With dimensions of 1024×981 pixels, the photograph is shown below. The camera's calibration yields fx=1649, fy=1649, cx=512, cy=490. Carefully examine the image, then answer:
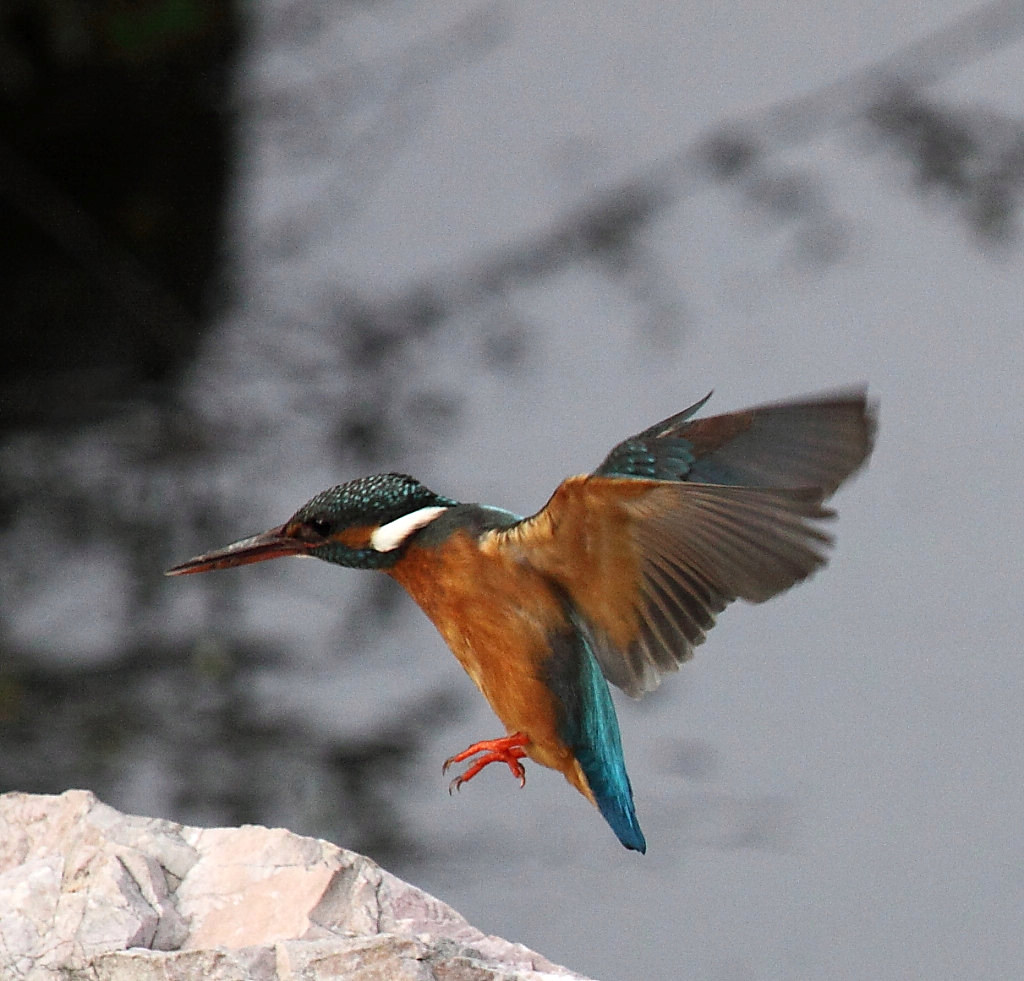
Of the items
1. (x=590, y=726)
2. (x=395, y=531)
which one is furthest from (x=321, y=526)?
(x=590, y=726)

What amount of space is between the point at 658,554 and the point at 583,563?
0.12 feet

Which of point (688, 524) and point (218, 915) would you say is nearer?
point (688, 524)

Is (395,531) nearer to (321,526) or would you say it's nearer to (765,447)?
(321,526)

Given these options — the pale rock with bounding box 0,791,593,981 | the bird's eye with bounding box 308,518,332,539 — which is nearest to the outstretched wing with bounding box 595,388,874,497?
the bird's eye with bounding box 308,518,332,539

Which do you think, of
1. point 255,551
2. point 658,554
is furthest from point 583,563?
point 255,551

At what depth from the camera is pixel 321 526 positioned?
27.0 inches

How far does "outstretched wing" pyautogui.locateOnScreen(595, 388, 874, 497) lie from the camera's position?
0.66m

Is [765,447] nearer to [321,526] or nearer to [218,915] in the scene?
[321,526]

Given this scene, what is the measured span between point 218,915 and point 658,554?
11.5 inches

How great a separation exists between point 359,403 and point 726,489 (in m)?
1.02

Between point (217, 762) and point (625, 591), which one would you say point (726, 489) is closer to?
point (625, 591)

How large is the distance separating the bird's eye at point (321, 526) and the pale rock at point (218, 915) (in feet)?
0.56

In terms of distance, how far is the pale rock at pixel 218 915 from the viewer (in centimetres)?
70

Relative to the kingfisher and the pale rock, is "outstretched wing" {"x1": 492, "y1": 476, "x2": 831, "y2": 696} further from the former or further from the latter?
the pale rock
